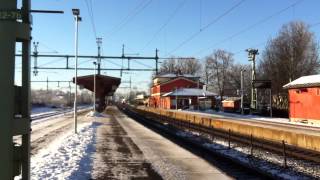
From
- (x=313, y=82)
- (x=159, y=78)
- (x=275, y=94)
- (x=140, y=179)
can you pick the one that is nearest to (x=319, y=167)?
(x=140, y=179)

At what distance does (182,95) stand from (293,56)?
83.2 feet

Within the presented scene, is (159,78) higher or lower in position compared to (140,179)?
higher

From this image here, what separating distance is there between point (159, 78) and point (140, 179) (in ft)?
387

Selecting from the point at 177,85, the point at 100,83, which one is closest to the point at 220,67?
the point at 177,85

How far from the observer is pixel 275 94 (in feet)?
304

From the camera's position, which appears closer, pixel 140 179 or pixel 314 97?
pixel 140 179

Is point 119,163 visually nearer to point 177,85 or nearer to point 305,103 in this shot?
point 305,103

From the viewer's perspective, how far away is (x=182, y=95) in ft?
329

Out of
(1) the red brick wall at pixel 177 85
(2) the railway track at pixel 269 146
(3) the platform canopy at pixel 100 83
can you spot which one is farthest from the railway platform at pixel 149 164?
(1) the red brick wall at pixel 177 85

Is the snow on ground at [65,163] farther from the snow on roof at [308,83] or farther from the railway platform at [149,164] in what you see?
the snow on roof at [308,83]

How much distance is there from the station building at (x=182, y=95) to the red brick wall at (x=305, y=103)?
142ft

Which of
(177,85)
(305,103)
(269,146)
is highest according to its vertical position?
(177,85)

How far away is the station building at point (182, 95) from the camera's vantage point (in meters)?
98.5

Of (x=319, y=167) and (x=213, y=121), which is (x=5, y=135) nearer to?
(x=319, y=167)
